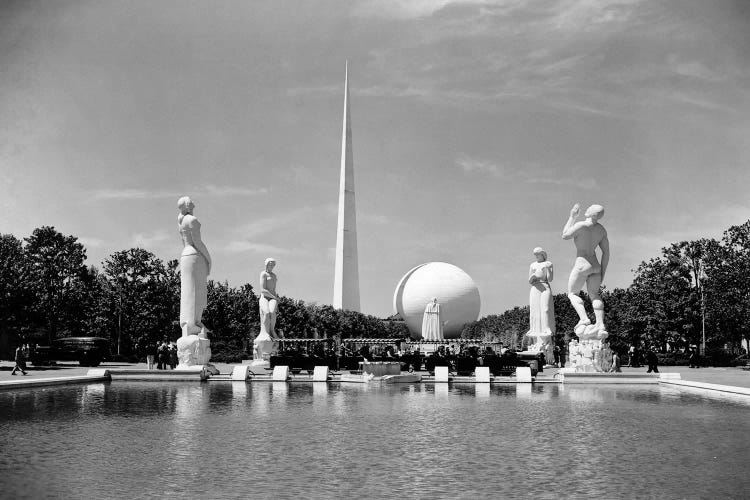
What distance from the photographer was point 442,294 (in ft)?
278

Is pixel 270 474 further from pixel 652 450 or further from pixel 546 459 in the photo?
pixel 652 450

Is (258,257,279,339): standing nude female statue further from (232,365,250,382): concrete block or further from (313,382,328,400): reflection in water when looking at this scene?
(313,382,328,400): reflection in water

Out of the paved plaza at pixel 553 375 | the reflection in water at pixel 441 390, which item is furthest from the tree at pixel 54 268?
the reflection in water at pixel 441 390

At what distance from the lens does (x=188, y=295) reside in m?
22.3

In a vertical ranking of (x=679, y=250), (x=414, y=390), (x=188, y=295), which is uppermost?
(x=679, y=250)

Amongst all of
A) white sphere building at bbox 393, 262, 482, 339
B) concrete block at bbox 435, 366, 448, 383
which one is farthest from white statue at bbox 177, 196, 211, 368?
white sphere building at bbox 393, 262, 482, 339

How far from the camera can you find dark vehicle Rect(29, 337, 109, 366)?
36625 mm

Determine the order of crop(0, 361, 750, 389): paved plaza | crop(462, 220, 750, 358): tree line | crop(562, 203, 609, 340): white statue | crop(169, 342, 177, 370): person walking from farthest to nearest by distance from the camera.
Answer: crop(462, 220, 750, 358): tree line
crop(169, 342, 177, 370): person walking
crop(562, 203, 609, 340): white statue
crop(0, 361, 750, 389): paved plaza

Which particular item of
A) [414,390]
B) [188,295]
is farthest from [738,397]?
[188,295]

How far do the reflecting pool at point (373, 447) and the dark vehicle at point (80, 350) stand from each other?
23.1 m

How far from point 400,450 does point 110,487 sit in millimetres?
3291

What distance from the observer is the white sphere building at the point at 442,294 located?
84875 millimetres

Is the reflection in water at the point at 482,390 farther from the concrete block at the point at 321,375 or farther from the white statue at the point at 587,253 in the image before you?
the concrete block at the point at 321,375

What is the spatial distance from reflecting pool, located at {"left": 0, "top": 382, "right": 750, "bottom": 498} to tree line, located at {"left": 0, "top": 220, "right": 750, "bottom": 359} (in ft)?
82.2
